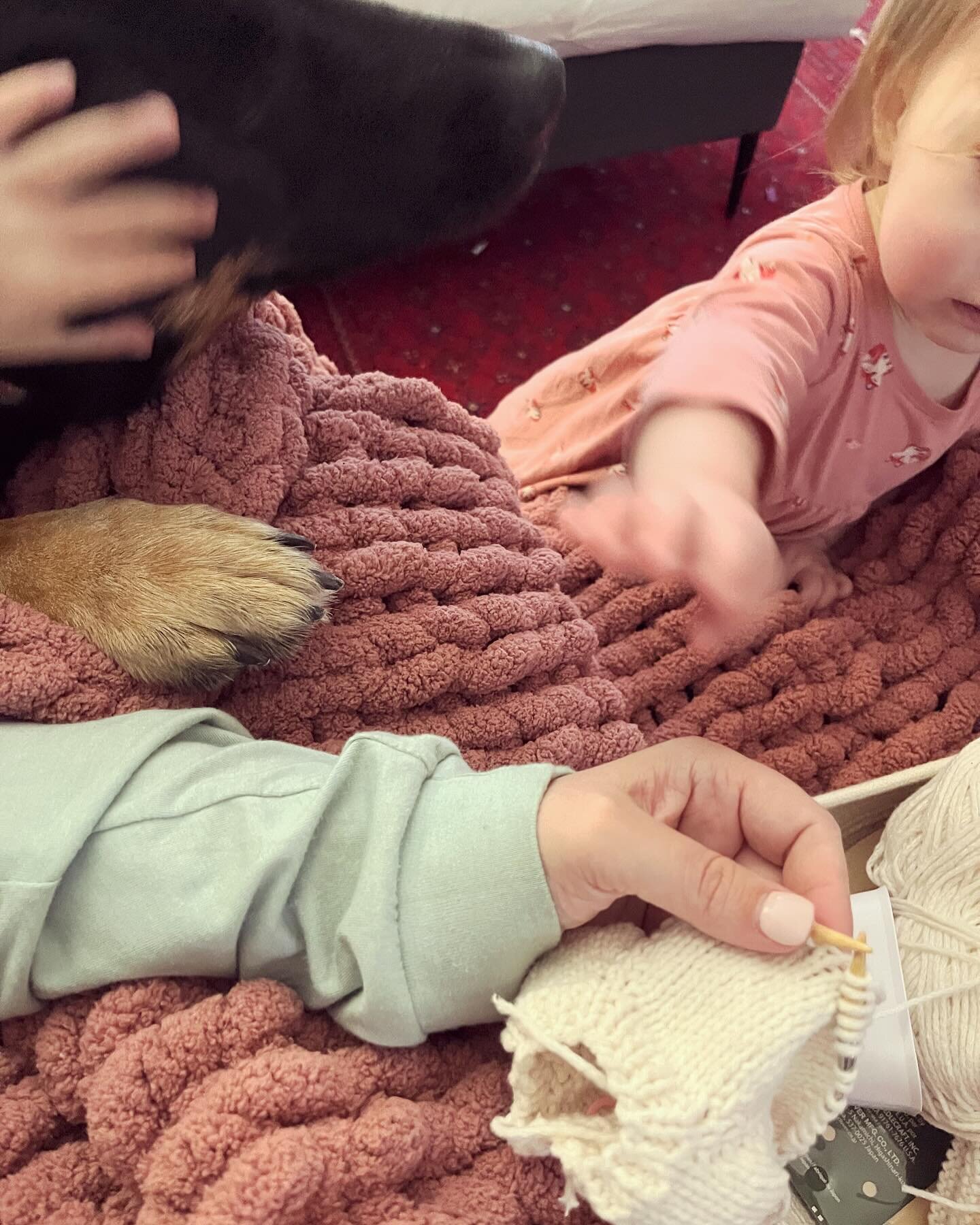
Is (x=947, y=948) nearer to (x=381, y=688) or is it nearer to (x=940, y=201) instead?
(x=381, y=688)

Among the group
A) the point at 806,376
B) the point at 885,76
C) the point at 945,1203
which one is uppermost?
the point at 885,76

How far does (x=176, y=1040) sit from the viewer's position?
0.43m

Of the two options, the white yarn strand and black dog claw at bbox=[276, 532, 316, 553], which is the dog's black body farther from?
the white yarn strand

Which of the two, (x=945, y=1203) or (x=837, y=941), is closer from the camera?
(x=837, y=941)

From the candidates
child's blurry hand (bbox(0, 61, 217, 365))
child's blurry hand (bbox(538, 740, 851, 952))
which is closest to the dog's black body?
child's blurry hand (bbox(0, 61, 217, 365))

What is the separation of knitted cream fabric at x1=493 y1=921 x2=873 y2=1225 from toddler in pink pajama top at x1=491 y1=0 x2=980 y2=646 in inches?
6.8

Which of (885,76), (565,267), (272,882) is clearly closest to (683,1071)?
(272,882)

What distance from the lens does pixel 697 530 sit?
0.45 meters

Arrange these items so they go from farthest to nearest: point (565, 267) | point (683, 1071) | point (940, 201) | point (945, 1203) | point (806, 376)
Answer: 1. point (565, 267)
2. point (806, 376)
3. point (940, 201)
4. point (945, 1203)
5. point (683, 1071)

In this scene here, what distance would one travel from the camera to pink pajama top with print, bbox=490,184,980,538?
0.62 metres

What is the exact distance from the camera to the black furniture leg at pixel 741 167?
162 cm

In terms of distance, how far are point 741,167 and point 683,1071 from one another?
5.33ft

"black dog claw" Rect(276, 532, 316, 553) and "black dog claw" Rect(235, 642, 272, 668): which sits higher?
"black dog claw" Rect(276, 532, 316, 553)

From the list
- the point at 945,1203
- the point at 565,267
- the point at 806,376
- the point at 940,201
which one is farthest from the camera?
the point at 565,267
